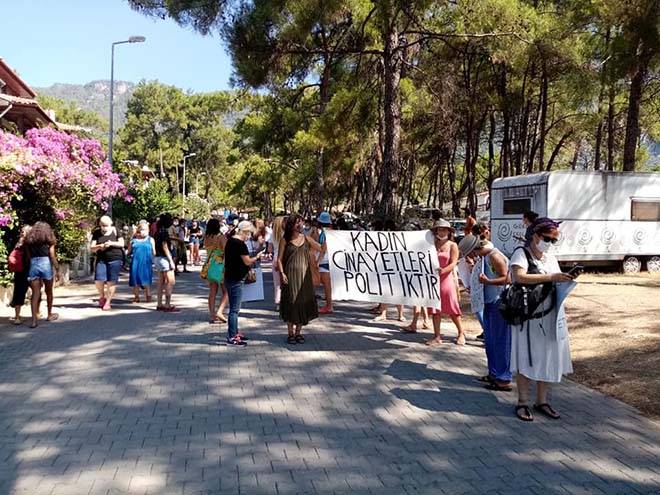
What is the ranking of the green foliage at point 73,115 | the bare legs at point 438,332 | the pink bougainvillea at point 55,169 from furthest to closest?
the green foliage at point 73,115
the pink bougainvillea at point 55,169
the bare legs at point 438,332

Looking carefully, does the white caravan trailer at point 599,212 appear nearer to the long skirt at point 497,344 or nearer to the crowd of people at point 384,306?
the crowd of people at point 384,306

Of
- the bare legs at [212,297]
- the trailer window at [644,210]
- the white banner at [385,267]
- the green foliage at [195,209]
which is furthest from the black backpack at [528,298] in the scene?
the green foliage at [195,209]

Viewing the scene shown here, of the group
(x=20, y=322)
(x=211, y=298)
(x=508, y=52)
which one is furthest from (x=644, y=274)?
(x=20, y=322)

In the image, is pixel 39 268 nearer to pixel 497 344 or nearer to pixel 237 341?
pixel 237 341

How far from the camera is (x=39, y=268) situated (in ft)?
28.2

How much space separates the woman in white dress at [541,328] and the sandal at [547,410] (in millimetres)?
194

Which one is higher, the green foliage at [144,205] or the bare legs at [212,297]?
the green foliage at [144,205]

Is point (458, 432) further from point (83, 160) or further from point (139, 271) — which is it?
point (83, 160)

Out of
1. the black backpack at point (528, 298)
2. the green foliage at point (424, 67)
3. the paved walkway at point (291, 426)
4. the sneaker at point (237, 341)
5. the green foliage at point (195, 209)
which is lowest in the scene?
the paved walkway at point (291, 426)

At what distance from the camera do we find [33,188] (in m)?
11.6

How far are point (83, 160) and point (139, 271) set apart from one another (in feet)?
10.8

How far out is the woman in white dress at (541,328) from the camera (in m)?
4.80

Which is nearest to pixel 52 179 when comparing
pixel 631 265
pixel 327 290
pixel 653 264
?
pixel 327 290

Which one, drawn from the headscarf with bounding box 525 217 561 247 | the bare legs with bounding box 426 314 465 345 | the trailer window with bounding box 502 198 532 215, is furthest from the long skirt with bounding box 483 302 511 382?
the trailer window with bounding box 502 198 532 215
